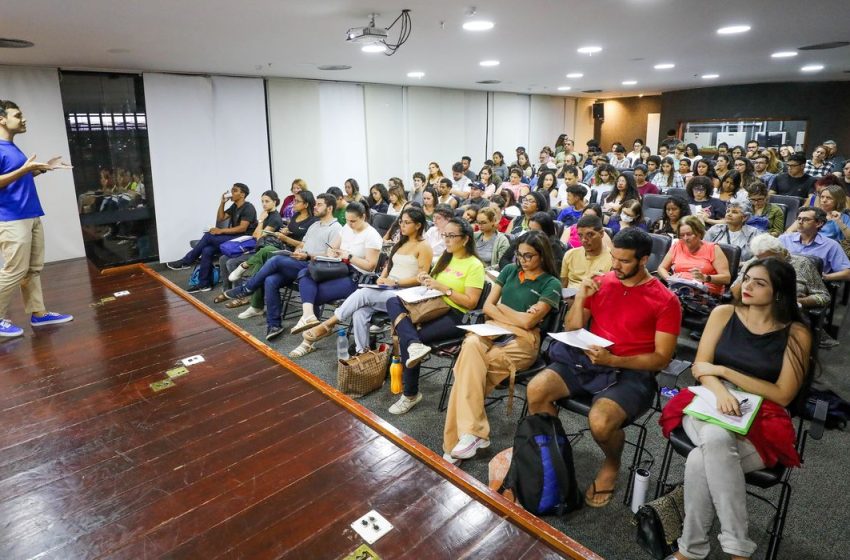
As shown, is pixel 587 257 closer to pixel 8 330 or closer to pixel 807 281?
pixel 807 281

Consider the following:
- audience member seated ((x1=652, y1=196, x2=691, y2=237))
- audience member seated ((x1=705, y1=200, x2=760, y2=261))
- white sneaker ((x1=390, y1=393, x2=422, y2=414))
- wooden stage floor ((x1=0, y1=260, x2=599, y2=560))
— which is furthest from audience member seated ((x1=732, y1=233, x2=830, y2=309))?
wooden stage floor ((x1=0, y1=260, x2=599, y2=560))

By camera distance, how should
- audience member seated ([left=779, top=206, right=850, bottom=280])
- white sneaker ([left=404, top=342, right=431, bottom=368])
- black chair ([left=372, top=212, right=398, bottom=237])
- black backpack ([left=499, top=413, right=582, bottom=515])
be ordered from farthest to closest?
black chair ([left=372, top=212, right=398, bottom=237]), audience member seated ([left=779, top=206, right=850, bottom=280]), white sneaker ([left=404, top=342, right=431, bottom=368]), black backpack ([left=499, top=413, right=582, bottom=515])

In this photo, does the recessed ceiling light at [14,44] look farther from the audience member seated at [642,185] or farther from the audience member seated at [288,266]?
the audience member seated at [642,185]

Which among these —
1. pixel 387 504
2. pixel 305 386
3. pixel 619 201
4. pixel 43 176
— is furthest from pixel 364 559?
pixel 43 176

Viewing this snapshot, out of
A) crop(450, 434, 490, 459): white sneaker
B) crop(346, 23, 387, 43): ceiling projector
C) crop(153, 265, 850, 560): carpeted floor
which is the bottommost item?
crop(153, 265, 850, 560): carpeted floor

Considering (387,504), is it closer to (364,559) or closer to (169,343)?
(364,559)

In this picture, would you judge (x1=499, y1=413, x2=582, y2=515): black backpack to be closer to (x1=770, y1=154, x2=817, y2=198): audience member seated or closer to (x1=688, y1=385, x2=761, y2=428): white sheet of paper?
(x1=688, y1=385, x2=761, y2=428): white sheet of paper

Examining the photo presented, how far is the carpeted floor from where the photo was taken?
225cm

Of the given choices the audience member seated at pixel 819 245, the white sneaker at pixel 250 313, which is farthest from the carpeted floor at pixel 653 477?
the white sneaker at pixel 250 313

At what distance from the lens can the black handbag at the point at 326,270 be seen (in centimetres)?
446

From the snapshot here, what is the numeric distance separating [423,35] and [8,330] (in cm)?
439

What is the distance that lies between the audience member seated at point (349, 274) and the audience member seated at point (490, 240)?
941 millimetres

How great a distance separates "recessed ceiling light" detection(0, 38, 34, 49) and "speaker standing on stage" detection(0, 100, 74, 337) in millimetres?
1872

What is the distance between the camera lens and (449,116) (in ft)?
38.4
